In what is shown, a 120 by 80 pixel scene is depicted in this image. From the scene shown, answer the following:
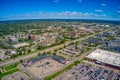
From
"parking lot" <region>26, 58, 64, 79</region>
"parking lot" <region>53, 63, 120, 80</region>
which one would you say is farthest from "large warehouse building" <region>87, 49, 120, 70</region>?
"parking lot" <region>26, 58, 64, 79</region>

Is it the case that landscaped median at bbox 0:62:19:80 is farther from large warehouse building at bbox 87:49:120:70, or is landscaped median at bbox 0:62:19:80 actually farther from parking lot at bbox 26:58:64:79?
large warehouse building at bbox 87:49:120:70

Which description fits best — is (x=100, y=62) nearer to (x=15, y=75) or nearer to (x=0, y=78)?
(x=15, y=75)

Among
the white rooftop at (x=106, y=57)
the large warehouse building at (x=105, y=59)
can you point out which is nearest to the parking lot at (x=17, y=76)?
the large warehouse building at (x=105, y=59)

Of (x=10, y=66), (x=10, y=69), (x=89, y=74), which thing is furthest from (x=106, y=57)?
(x=10, y=66)

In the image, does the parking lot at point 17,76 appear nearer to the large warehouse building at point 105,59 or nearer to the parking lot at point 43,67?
the parking lot at point 43,67

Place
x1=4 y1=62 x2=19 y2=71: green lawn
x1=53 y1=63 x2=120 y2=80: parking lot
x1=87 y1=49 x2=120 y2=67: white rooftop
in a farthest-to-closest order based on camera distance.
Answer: x1=87 y1=49 x2=120 y2=67: white rooftop < x1=4 y1=62 x2=19 y2=71: green lawn < x1=53 y1=63 x2=120 y2=80: parking lot

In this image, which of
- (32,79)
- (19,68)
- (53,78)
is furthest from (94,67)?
(19,68)
